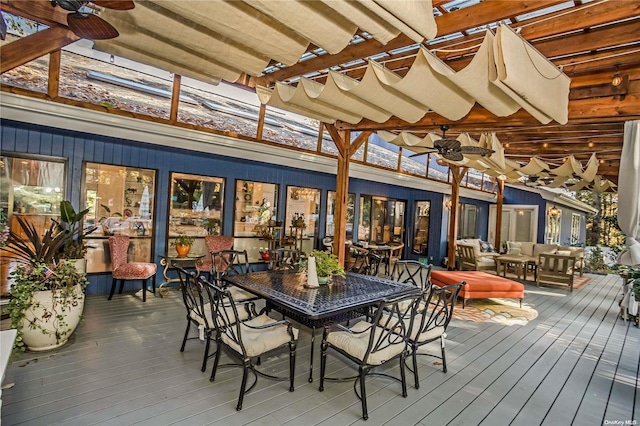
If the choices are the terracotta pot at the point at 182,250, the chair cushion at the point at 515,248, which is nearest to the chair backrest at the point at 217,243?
the terracotta pot at the point at 182,250

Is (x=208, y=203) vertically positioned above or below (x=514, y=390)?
above

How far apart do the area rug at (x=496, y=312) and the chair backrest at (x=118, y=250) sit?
5415 mm

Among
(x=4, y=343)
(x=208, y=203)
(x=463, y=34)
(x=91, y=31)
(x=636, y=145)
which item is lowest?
(x=4, y=343)

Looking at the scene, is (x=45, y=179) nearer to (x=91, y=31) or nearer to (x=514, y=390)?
(x=91, y=31)

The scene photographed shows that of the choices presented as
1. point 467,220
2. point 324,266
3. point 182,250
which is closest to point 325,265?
point 324,266

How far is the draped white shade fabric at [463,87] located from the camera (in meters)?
2.55

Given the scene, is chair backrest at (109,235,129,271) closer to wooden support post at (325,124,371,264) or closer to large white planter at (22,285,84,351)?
large white planter at (22,285,84,351)

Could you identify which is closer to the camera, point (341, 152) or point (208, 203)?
point (341, 152)

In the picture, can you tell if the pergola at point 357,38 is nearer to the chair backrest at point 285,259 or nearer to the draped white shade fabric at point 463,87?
the draped white shade fabric at point 463,87

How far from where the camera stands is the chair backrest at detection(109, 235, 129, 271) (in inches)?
209

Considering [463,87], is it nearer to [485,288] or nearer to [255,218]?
[485,288]

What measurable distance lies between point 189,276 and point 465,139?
4853mm

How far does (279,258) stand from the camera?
17.1ft

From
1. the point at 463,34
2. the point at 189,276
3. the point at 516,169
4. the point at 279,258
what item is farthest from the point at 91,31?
the point at 516,169
